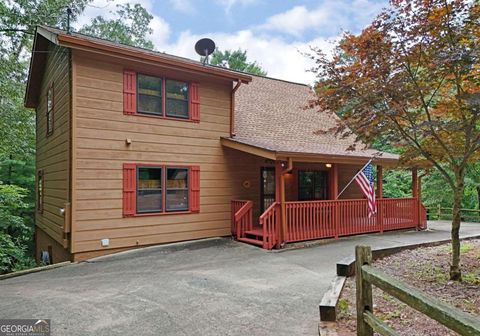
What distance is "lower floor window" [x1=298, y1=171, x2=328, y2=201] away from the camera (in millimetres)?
11928

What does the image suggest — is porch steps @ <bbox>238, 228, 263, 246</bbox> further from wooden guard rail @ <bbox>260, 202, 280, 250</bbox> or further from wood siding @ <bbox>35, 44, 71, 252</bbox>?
wood siding @ <bbox>35, 44, 71, 252</bbox>

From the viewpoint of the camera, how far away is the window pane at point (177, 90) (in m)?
8.98

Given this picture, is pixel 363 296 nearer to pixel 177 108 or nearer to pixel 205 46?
pixel 177 108

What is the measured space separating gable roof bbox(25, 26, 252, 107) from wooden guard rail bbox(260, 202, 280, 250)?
3.81 metres

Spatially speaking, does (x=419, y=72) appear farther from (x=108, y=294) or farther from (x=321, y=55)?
(x=108, y=294)

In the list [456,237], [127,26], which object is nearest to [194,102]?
[456,237]

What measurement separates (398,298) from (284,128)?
939 centimetres

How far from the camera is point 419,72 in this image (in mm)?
5605

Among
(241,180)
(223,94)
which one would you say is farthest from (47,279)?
(223,94)

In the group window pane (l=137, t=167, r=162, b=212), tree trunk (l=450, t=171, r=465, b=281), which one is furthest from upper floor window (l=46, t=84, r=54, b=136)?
tree trunk (l=450, t=171, r=465, b=281)

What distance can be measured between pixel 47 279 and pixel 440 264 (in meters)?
7.11

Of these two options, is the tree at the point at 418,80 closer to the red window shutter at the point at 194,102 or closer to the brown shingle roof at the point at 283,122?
the brown shingle roof at the point at 283,122

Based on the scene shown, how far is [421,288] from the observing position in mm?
4934

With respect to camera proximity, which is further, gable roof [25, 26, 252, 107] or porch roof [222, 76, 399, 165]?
porch roof [222, 76, 399, 165]
